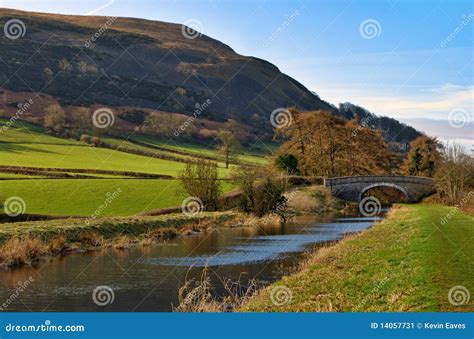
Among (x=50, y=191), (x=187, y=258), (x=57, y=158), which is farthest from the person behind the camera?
(x=57, y=158)

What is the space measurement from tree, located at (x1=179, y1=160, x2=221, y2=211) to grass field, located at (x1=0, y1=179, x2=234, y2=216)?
2.17m

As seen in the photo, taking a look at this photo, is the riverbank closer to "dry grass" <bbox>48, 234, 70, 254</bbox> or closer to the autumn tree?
"dry grass" <bbox>48, 234, 70, 254</bbox>

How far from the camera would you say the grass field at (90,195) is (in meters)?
60.3

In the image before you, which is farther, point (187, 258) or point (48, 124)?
point (48, 124)

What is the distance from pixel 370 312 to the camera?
17625 mm

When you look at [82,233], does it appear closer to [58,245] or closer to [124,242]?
[124,242]

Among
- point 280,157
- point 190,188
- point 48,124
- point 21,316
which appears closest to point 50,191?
point 190,188

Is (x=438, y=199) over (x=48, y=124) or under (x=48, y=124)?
under

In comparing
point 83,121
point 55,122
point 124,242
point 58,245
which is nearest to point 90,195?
point 124,242

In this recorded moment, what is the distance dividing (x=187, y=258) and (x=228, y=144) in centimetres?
7815

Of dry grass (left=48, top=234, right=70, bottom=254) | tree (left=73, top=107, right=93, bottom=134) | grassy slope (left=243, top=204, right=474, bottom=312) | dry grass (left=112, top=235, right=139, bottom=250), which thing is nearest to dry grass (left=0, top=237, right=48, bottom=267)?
dry grass (left=48, top=234, right=70, bottom=254)

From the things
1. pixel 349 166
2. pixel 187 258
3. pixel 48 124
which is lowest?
pixel 187 258

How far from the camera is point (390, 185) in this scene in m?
96.1

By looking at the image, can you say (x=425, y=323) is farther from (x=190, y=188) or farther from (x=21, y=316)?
(x=190, y=188)
